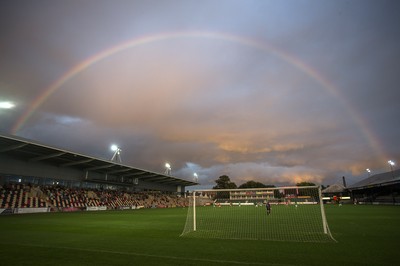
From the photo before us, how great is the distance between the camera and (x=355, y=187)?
73875 millimetres

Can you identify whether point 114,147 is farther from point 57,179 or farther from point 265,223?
point 265,223

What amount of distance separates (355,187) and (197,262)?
8053cm

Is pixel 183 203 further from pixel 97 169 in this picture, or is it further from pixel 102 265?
pixel 102 265

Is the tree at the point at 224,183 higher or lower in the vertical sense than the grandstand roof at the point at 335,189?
higher

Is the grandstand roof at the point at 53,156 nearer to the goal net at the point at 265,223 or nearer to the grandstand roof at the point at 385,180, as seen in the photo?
the goal net at the point at 265,223

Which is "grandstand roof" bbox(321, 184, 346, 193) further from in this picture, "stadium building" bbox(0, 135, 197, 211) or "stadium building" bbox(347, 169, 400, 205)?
"stadium building" bbox(0, 135, 197, 211)

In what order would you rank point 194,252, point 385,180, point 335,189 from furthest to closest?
1. point 335,189
2. point 385,180
3. point 194,252

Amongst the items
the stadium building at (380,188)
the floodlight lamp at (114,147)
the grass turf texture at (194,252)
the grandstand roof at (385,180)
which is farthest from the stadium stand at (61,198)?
the stadium building at (380,188)

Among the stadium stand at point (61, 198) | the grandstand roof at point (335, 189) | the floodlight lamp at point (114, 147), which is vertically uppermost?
the floodlight lamp at point (114, 147)

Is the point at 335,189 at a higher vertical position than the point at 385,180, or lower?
lower

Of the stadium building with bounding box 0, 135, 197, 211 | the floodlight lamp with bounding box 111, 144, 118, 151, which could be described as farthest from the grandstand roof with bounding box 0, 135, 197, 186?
the floodlight lamp with bounding box 111, 144, 118, 151

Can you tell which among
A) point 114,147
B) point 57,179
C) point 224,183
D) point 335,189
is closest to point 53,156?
point 57,179

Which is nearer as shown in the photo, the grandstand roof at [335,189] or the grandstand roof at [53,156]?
the grandstand roof at [53,156]

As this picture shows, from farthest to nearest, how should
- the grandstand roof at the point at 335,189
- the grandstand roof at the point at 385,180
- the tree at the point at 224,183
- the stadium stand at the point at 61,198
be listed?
the tree at the point at 224,183
the grandstand roof at the point at 335,189
the grandstand roof at the point at 385,180
the stadium stand at the point at 61,198
